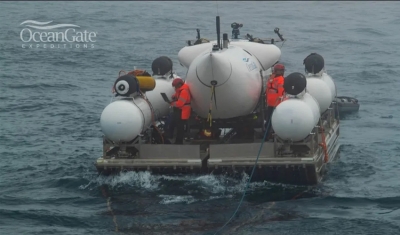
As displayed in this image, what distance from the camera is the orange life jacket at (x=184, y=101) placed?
1978 centimetres

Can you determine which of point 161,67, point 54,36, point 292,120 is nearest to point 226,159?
point 292,120

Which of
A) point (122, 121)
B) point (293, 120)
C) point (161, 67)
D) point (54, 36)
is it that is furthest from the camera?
point (54, 36)

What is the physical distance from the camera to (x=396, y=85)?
33375 mm

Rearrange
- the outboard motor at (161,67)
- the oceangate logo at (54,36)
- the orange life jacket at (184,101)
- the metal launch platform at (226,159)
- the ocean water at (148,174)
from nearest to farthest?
the ocean water at (148,174) < the metal launch platform at (226,159) < the orange life jacket at (184,101) < the outboard motor at (161,67) < the oceangate logo at (54,36)

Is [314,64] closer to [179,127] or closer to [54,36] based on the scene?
[179,127]

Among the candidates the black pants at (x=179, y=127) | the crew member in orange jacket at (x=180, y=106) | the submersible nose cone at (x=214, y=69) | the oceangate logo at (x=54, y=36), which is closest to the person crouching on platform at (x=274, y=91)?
the submersible nose cone at (x=214, y=69)

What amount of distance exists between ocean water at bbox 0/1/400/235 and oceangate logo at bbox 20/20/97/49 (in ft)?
1.86

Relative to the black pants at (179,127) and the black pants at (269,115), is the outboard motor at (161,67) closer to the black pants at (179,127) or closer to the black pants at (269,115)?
the black pants at (179,127)

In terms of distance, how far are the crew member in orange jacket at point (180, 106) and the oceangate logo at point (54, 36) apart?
2210 cm

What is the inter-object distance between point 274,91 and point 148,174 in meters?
3.40

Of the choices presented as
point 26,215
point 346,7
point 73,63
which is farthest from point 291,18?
point 26,215

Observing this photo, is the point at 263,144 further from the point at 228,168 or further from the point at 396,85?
the point at 396,85

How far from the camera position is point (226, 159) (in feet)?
62.6

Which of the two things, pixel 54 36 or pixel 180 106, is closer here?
pixel 180 106
